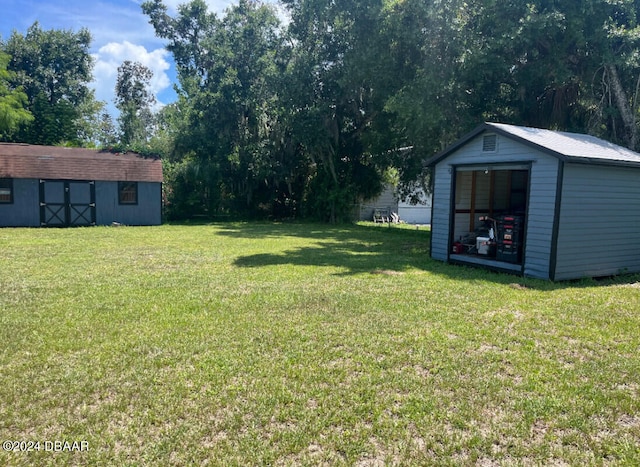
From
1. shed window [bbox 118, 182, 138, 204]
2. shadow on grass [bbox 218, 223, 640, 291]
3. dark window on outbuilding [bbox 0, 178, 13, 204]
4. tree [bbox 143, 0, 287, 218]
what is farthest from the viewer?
tree [bbox 143, 0, 287, 218]

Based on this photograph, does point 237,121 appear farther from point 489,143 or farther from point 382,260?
point 489,143

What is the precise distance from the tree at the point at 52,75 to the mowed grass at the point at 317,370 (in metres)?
26.8

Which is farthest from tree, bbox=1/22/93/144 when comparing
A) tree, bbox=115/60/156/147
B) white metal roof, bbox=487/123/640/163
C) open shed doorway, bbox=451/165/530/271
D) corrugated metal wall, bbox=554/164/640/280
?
corrugated metal wall, bbox=554/164/640/280

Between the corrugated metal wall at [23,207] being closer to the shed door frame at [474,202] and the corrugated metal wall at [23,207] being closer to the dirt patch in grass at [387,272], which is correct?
the dirt patch in grass at [387,272]

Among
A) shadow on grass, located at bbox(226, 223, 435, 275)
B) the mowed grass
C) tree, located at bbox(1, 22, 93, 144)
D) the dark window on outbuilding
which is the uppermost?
tree, located at bbox(1, 22, 93, 144)

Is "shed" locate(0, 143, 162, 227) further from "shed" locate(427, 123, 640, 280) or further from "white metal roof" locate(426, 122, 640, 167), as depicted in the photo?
"white metal roof" locate(426, 122, 640, 167)

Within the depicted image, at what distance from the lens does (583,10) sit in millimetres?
11414

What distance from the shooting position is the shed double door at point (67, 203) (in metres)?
17.3

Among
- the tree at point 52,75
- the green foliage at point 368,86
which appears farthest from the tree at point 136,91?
the green foliage at point 368,86

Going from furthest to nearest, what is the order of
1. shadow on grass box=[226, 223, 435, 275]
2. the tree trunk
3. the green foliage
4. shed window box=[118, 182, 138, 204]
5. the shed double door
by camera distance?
1. shed window box=[118, 182, 138, 204]
2. the shed double door
3. the green foliage
4. the tree trunk
5. shadow on grass box=[226, 223, 435, 275]

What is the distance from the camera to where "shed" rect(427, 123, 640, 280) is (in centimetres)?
777

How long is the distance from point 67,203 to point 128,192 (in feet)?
7.52

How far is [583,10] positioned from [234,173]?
15825 mm

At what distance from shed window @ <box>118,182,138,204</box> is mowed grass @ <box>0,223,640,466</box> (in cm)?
1185
